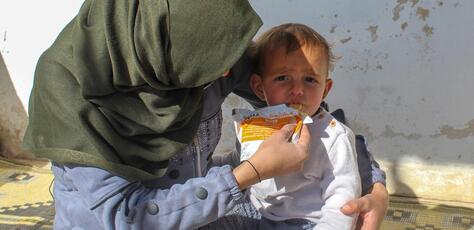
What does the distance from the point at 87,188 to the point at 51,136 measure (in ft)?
0.51

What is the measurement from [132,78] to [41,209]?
5.85ft

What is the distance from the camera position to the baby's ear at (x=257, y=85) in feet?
5.86

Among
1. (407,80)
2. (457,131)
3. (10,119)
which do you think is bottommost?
(10,119)

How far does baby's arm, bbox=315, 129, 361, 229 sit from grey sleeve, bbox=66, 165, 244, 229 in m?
0.29

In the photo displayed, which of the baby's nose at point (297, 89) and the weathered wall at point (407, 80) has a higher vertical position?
the baby's nose at point (297, 89)

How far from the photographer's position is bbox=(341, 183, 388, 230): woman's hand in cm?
158

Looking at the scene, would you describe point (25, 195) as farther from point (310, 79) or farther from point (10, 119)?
point (310, 79)

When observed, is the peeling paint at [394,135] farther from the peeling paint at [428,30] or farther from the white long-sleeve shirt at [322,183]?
the white long-sleeve shirt at [322,183]

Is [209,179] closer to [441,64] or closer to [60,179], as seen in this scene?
[60,179]

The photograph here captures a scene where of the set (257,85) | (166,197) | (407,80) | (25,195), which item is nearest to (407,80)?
(407,80)

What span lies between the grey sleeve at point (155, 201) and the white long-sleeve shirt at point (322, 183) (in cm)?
29

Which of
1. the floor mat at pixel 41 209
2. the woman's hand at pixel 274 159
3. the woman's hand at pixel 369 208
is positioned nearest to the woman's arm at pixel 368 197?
the woman's hand at pixel 369 208

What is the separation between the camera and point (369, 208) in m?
1.66

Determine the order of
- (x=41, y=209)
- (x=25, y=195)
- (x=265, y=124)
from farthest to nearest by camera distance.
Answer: (x=25, y=195)
(x=41, y=209)
(x=265, y=124)
